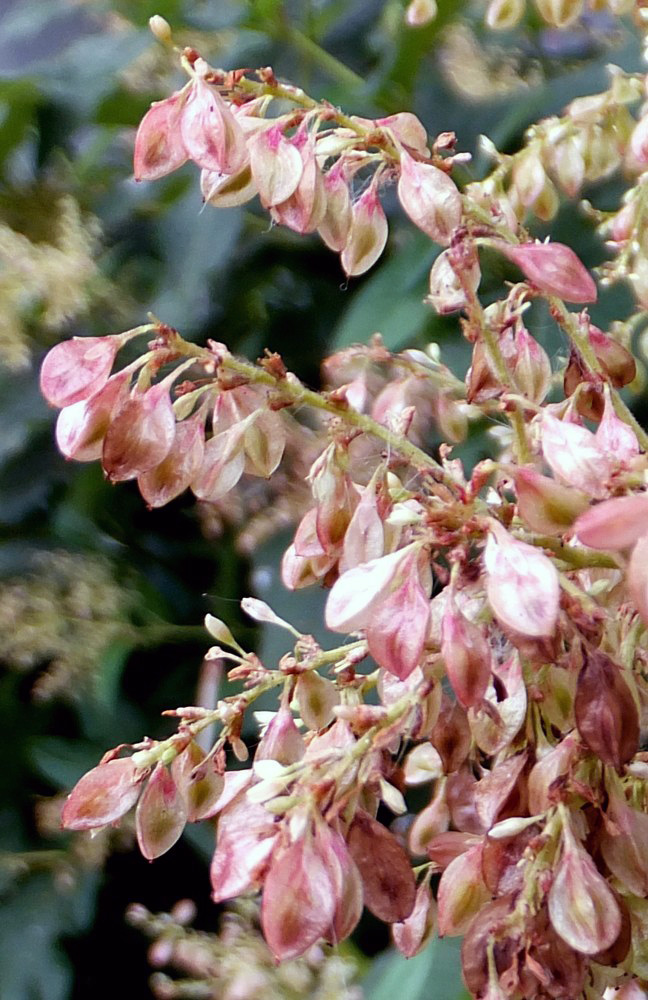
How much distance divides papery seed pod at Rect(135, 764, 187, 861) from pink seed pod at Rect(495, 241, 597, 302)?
131 mm

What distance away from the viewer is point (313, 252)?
1.98 ft

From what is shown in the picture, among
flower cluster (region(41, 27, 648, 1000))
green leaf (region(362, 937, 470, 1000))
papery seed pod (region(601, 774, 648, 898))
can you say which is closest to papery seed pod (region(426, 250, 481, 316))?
flower cluster (region(41, 27, 648, 1000))

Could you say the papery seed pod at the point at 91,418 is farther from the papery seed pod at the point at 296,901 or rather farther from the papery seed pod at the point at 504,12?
the papery seed pod at the point at 504,12

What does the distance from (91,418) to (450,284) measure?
10 centimetres

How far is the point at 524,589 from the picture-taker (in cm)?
15

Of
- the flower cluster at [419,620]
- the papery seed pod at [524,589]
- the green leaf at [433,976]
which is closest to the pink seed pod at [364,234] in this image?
the flower cluster at [419,620]

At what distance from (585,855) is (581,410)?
0.11 m

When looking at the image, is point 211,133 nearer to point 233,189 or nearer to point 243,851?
point 233,189

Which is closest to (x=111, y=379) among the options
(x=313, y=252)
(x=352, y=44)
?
(x=313, y=252)

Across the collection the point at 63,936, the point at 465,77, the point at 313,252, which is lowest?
the point at 63,936

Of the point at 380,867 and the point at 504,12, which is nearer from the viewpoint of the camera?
the point at 380,867

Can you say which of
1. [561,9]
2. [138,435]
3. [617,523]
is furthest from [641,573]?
[561,9]

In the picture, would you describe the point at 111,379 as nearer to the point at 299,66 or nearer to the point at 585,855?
the point at 585,855

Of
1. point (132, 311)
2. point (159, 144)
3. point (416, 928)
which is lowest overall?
point (132, 311)
